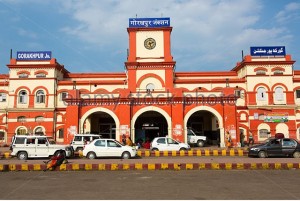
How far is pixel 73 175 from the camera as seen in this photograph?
13.7 metres

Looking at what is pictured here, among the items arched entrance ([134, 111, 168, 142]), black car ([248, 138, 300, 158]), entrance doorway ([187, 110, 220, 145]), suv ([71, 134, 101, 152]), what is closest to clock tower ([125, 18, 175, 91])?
arched entrance ([134, 111, 168, 142])

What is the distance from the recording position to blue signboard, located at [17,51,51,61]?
3756 centimetres

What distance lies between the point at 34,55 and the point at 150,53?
14626mm

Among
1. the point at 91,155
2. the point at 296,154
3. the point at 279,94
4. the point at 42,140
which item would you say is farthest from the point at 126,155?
the point at 279,94

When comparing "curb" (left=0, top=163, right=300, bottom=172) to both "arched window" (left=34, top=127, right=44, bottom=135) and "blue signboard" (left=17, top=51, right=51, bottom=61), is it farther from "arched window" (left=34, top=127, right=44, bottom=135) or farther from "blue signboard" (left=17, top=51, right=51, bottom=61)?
"blue signboard" (left=17, top=51, right=51, bottom=61)

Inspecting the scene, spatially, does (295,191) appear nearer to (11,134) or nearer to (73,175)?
(73,175)

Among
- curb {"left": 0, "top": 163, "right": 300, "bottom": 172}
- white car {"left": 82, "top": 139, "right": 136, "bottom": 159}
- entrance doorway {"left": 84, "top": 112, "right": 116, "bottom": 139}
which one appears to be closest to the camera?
curb {"left": 0, "top": 163, "right": 300, "bottom": 172}

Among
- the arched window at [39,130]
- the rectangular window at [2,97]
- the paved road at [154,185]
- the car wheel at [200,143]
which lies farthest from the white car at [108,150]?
the rectangular window at [2,97]

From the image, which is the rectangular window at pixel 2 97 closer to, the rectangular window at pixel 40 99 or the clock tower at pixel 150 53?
the rectangular window at pixel 40 99

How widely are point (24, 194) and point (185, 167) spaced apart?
26.9 ft

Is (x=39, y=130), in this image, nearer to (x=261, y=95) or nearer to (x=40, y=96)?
(x=40, y=96)

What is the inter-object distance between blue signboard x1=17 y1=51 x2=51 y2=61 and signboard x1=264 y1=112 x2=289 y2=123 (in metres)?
27.4

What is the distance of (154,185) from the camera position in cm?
1091

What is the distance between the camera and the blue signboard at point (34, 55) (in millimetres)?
37562
